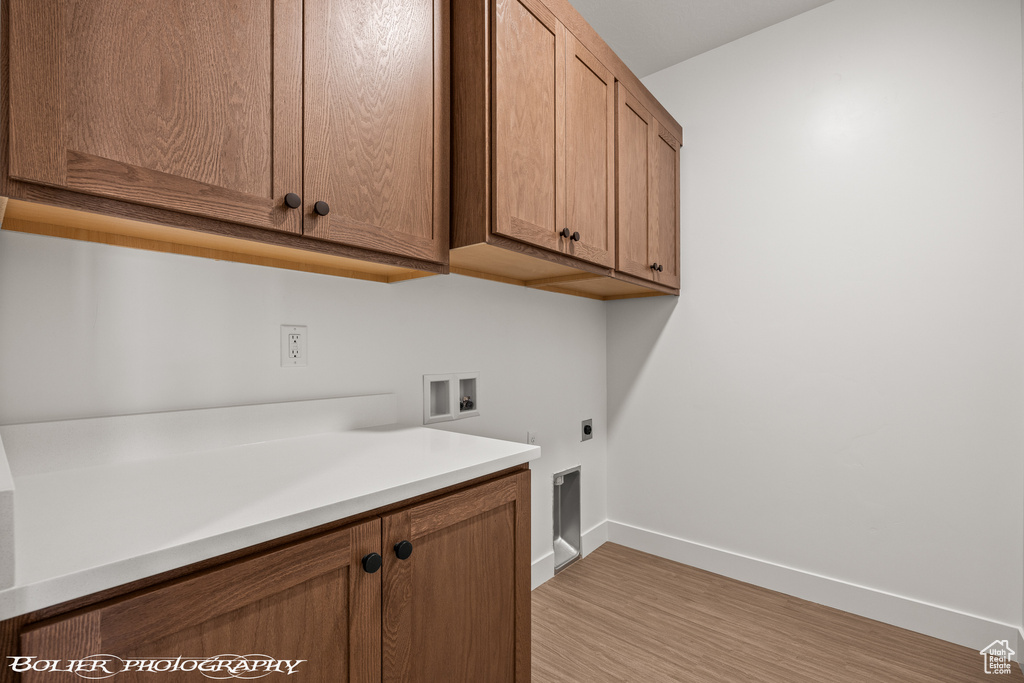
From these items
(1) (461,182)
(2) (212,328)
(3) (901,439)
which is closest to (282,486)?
(2) (212,328)

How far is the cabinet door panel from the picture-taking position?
68.9 inches

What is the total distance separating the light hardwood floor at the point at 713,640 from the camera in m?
1.49

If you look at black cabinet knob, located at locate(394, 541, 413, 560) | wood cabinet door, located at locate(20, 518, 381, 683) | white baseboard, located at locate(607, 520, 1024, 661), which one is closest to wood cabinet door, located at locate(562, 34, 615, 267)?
black cabinet knob, located at locate(394, 541, 413, 560)

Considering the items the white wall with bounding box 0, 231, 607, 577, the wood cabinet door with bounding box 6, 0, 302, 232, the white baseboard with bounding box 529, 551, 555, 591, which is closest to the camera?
the wood cabinet door with bounding box 6, 0, 302, 232

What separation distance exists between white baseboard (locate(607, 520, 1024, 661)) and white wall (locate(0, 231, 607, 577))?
0.74m

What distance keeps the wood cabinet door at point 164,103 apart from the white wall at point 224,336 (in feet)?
1.07

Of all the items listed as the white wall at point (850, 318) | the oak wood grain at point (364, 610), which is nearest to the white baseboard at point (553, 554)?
the white wall at point (850, 318)

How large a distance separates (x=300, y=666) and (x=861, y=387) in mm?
2138

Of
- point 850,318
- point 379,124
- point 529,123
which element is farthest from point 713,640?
point 379,124

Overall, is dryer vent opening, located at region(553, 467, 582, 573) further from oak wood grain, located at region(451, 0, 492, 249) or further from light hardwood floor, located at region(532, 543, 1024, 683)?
oak wood grain, located at region(451, 0, 492, 249)

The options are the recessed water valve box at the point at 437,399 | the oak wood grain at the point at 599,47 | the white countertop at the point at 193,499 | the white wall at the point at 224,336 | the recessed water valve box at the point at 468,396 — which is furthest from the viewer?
the recessed water valve box at the point at 468,396

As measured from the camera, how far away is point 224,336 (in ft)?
3.59

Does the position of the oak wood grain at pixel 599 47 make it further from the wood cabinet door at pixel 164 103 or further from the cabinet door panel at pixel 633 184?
the wood cabinet door at pixel 164 103

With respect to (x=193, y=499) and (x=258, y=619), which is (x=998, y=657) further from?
(x=193, y=499)
